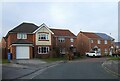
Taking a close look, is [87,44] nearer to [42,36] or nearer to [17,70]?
[42,36]

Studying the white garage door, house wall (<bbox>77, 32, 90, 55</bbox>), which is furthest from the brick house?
house wall (<bbox>77, 32, 90, 55</bbox>)

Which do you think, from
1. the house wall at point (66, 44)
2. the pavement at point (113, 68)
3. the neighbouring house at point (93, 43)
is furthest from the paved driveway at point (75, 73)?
the neighbouring house at point (93, 43)

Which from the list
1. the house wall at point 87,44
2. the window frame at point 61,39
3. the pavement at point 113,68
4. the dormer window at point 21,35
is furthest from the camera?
the house wall at point 87,44

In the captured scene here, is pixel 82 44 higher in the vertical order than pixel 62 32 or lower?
lower

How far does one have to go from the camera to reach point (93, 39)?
7500 cm

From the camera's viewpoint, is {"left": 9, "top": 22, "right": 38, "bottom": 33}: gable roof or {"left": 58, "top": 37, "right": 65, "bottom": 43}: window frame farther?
{"left": 58, "top": 37, "right": 65, "bottom": 43}: window frame

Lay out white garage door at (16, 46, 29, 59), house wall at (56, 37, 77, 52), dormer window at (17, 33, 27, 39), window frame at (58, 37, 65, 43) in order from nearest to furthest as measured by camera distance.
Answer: white garage door at (16, 46, 29, 59) → dormer window at (17, 33, 27, 39) → house wall at (56, 37, 77, 52) → window frame at (58, 37, 65, 43)

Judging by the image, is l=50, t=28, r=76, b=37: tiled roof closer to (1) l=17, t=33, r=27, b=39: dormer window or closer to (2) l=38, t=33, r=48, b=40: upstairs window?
(2) l=38, t=33, r=48, b=40: upstairs window

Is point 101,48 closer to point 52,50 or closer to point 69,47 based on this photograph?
point 69,47

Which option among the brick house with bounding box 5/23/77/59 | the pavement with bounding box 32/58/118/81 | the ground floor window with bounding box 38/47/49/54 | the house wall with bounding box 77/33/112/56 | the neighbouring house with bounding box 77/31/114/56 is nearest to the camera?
the pavement with bounding box 32/58/118/81

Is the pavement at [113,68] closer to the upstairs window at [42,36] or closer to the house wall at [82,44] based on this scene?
the upstairs window at [42,36]

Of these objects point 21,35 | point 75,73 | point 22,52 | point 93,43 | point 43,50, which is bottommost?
point 75,73

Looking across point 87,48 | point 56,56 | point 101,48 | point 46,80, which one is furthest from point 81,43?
point 46,80

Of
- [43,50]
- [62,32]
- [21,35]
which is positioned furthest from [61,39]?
[21,35]
